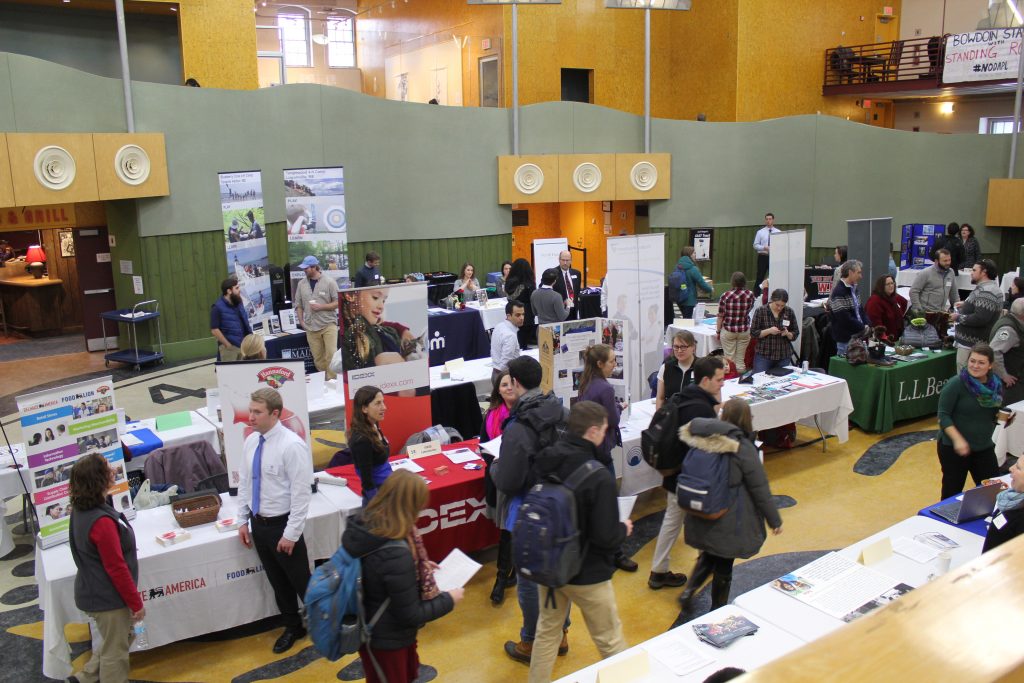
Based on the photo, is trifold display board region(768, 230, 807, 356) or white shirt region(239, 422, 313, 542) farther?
trifold display board region(768, 230, 807, 356)

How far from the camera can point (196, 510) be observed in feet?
16.9

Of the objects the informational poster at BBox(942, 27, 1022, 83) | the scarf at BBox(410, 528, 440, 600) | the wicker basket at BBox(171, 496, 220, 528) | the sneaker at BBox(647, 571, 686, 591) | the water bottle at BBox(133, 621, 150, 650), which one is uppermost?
the informational poster at BBox(942, 27, 1022, 83)

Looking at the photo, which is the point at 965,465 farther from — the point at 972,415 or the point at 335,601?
the point at 335,601

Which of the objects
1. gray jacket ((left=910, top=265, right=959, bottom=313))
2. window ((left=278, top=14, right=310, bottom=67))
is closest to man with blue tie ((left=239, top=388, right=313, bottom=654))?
gray jacket ((left=910, top=265, right=959, bottom=313))

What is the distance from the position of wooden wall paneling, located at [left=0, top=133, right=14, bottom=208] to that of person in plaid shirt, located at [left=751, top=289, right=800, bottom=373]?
26.1ft

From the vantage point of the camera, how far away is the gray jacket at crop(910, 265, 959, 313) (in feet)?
32.5

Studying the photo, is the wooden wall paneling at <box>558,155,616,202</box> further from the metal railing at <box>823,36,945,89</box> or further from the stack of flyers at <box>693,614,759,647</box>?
the stack of flyers at <box>693,614,759,647</box>

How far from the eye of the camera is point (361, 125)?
13.5 meters

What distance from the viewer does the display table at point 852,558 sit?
3.70 metres

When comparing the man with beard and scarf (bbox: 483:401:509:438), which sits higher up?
the man with beard

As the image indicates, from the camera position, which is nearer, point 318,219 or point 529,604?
point 529,604

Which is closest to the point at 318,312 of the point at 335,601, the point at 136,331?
the point at 136,331

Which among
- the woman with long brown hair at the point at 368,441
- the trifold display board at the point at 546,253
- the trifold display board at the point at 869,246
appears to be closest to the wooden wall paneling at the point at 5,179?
the woman with long brown hair at the point at 368,441

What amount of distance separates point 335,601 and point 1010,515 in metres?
2.95
